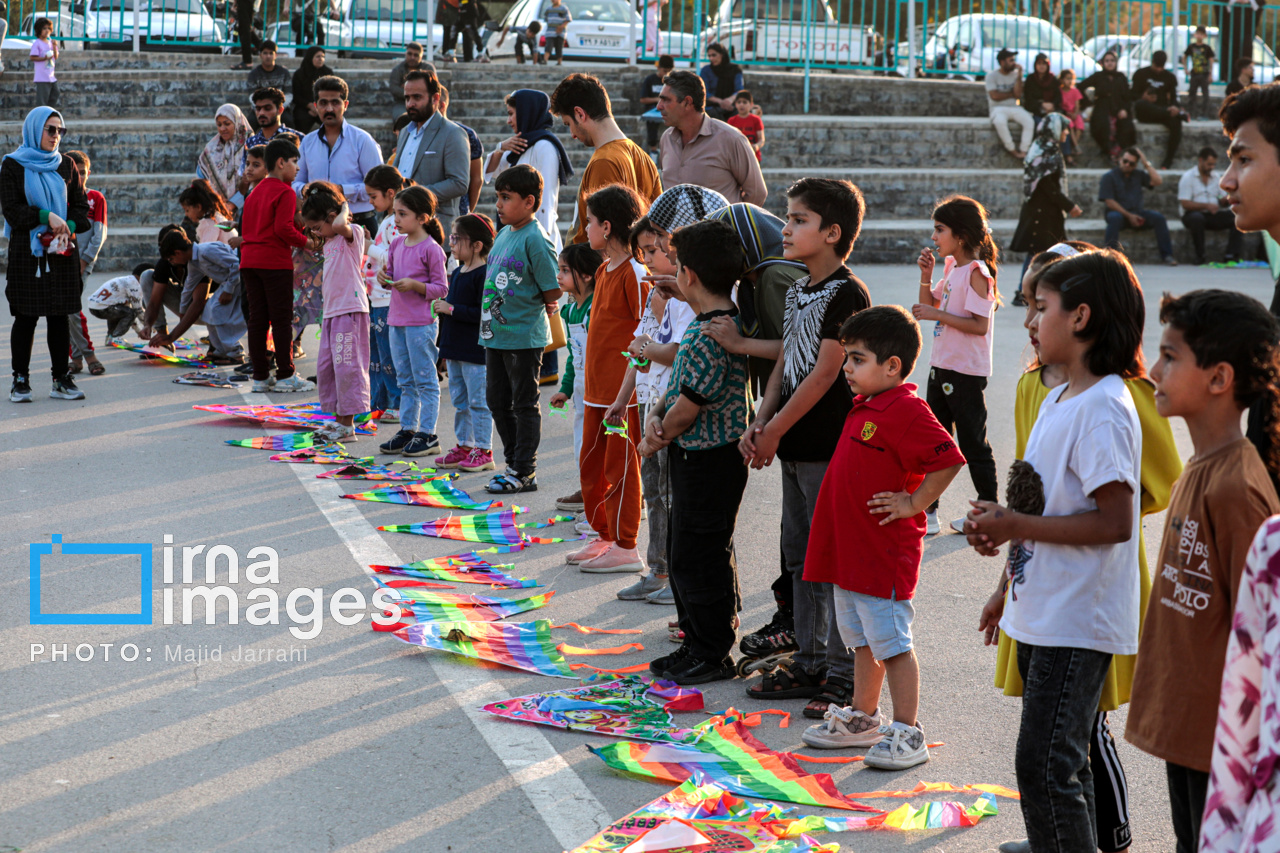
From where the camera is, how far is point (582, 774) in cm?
367

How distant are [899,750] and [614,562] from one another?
7.37ft

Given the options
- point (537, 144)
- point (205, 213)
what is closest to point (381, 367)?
point (537, 144)

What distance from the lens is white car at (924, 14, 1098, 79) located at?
2431 centimetres

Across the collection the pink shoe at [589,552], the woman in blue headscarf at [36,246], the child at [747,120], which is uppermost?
the child at [747,120]

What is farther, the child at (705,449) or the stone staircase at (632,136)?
the stone staircase at (632,136)

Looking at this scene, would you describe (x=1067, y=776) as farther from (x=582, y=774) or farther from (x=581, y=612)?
(x=581, y=612)

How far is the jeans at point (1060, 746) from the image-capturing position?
9.14ft

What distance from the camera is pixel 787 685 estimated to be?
4.33 meters

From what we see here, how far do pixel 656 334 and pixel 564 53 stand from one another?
1903cm

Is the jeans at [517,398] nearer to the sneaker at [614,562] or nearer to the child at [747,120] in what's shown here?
the sneaker at [614,562]

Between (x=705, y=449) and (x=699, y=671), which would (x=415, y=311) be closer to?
(x=705, y=449)

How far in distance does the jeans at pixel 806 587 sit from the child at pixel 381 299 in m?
4.41

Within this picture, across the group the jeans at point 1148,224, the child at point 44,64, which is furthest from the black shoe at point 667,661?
the child at point 44,64

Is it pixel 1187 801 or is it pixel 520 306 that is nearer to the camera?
pixel 1187 801
